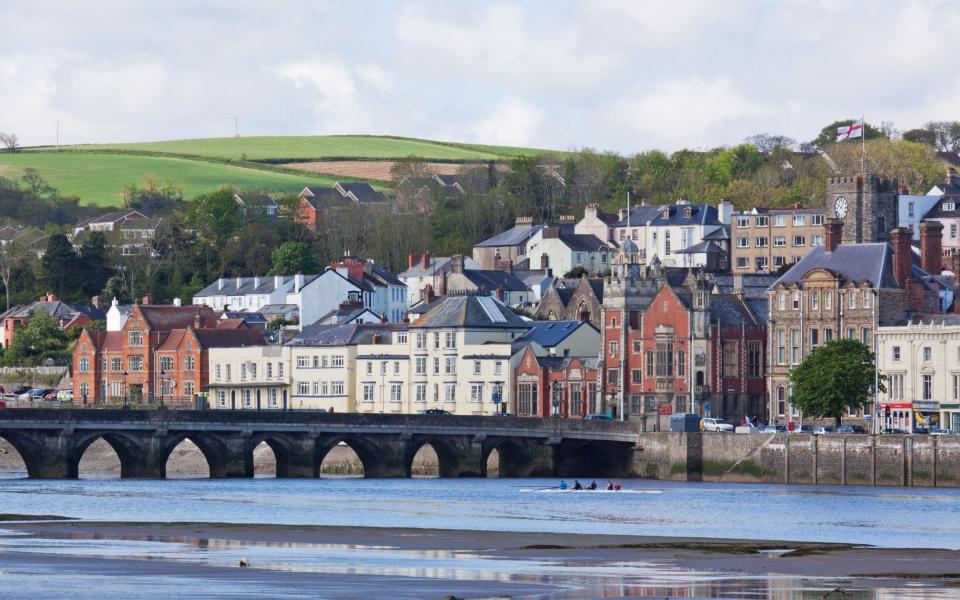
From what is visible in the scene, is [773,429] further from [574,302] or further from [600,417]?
[574,302]

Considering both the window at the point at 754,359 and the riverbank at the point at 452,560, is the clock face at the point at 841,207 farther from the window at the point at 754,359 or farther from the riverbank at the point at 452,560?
the riverbank at the point at 452,560

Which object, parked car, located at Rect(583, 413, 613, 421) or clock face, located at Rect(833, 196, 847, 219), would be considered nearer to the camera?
parked car, located at Rect(583, 413, 613, 421)

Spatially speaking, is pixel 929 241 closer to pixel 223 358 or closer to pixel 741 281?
pixel 741 281

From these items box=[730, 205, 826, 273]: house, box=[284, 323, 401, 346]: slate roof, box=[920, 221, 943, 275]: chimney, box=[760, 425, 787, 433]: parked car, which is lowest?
box=[760, 425, 787, 433]: parked car

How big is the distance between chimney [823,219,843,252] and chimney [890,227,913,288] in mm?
4416

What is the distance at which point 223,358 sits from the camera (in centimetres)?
17138

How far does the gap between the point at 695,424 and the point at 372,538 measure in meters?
48.2

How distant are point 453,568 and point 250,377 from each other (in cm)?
9951

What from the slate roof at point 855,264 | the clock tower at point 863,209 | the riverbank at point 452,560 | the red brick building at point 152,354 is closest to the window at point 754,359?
the slate roof at point 855,264

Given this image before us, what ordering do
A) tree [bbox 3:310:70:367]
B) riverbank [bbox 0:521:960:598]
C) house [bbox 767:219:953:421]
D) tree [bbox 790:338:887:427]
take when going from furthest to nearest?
tree [bbox 3:310:70:367] < house [bbox 767:219:953:421] < tree [bbox 790:338:887:427] < riverbank [bbox 0:521:960:598]

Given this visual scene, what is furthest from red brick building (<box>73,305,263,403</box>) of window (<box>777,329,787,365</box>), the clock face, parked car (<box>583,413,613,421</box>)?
window (<box>777,329,787,365</box>)

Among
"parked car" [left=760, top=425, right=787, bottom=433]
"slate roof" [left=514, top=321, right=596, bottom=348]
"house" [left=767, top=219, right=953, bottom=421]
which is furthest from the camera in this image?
"slate roof" [left=514, top=321, right=596, bottom=348]

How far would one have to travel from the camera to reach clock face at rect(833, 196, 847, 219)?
16500cm

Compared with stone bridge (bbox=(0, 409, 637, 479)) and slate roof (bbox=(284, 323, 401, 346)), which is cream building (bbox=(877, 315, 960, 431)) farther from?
slate roof (bbox=(284, 323, 401, 346))
